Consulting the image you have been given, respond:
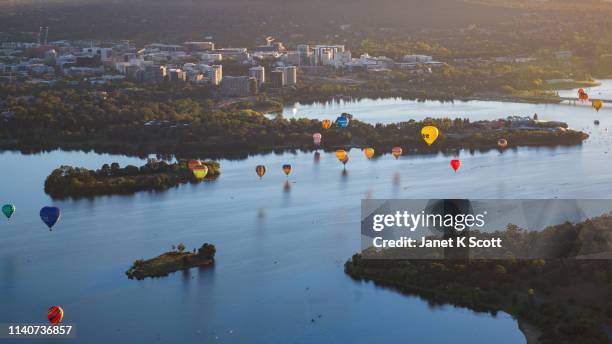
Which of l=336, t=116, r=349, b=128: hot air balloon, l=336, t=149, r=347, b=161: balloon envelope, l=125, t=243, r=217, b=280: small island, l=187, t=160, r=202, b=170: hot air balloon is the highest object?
l=336, t=116, r=349, b=128: hot air balloon

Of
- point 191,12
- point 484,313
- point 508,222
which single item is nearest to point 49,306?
point 484,313

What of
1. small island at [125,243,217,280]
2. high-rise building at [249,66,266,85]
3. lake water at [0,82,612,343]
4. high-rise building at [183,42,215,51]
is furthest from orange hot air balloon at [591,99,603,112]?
high-rise building at [183,42,215,51]

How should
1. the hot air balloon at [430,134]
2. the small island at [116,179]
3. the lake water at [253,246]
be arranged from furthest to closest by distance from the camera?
the hot air balloon at [430,134] → the small island at [116,179] → the lake water at [253,246]

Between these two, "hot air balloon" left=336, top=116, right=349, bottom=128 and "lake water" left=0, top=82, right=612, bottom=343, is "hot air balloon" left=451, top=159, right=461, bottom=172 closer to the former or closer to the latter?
"lake water" left=0, top=82, right=612, bottom=343

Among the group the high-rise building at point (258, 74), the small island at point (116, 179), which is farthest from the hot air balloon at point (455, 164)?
the high-rise building at point (258, 74)

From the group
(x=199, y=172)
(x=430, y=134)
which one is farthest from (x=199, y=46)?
(x=199, y=172)

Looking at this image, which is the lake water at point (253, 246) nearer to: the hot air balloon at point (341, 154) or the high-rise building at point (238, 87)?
the hot air balloon at point (341, 154)

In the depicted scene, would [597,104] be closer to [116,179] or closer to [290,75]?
[290,75]
